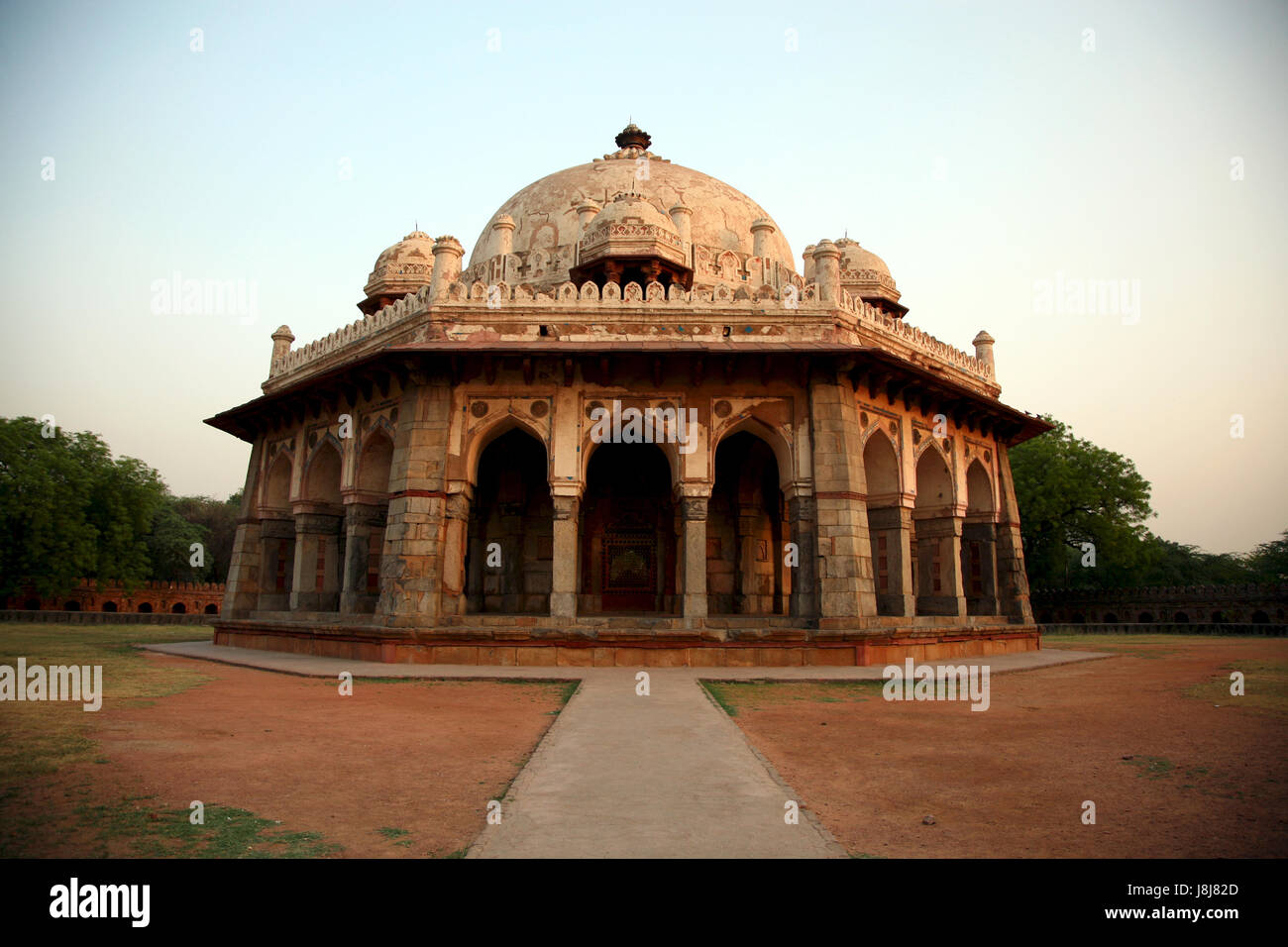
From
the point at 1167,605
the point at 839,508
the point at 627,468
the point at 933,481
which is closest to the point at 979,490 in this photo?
the point at 933,481

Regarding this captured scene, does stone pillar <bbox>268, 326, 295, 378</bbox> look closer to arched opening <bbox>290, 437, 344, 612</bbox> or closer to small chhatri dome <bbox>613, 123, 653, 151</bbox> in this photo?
arched opening <bbox>290, 437, 344, 612</bbox>

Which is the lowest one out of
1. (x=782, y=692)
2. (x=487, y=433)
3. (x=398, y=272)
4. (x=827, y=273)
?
(x=782, y=692)

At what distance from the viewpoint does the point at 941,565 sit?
17609 millimetres

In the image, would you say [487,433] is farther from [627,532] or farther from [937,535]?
[937,535]

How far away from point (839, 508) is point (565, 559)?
5.09 meters

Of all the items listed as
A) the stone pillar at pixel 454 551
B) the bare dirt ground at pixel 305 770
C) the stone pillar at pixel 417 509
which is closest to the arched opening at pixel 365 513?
the stone pillar at pixel 417 509

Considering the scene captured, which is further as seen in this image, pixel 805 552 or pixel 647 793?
pixel 805 552

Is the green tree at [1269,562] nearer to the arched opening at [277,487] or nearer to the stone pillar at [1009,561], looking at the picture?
the stone pillar at [1009,561]

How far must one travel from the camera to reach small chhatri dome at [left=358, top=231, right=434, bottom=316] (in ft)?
70.5

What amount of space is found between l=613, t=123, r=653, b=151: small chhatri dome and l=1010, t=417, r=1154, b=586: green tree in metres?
23.5

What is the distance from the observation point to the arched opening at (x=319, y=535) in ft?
57.5

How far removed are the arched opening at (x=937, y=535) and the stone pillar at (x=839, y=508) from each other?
151 inches
